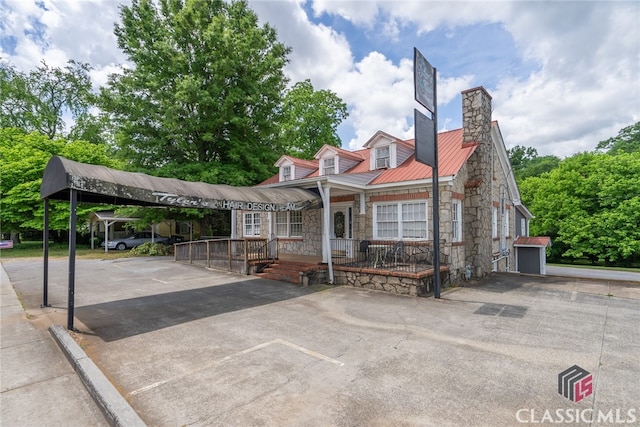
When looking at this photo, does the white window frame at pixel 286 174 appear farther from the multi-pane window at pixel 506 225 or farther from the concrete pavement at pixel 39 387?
the concrete pavement at pixel 39 387

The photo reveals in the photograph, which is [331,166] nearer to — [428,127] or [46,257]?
[428,127]

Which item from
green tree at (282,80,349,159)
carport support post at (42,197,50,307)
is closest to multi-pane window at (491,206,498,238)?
carport support post at (42,197,50,307)

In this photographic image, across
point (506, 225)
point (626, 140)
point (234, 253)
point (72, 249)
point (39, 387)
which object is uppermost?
point (626, 140)

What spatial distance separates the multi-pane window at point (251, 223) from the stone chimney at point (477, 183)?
10.5 m

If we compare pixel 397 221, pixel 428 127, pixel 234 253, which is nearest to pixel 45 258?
pixel 234 253

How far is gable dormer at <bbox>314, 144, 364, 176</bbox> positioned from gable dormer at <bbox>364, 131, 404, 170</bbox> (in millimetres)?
1437

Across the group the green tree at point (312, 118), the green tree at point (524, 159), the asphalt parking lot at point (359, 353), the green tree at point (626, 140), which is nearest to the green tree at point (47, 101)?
the green tree at point (312, 118)

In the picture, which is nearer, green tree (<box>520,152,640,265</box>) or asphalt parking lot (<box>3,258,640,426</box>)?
asphalt parking lot (<box>3,258,640,426</box>)

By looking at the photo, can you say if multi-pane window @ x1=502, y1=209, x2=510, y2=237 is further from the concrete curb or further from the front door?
the concrete curb

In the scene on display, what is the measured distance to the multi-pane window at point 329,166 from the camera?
1527cm

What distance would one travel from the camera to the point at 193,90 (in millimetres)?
17953

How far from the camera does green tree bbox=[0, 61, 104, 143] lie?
31.4 metres

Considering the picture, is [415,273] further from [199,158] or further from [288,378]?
[199,158]

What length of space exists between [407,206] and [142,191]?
866 cm
